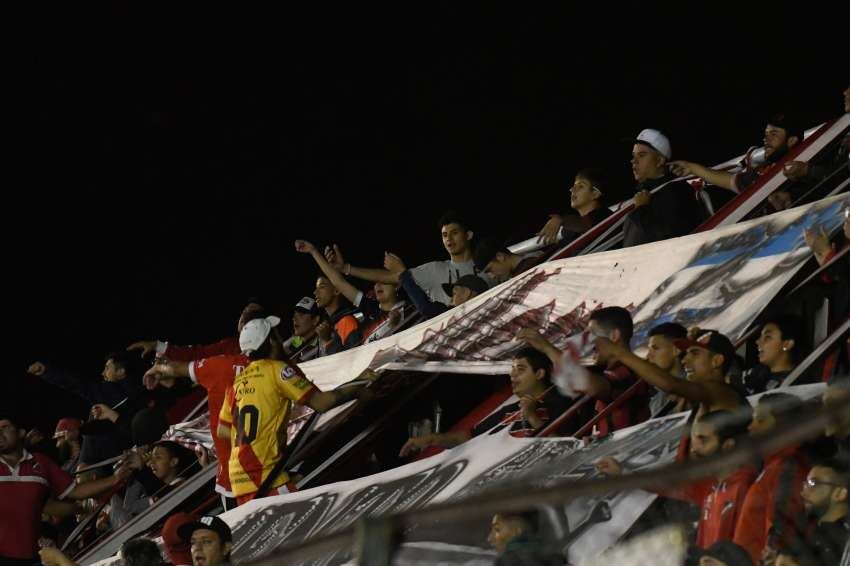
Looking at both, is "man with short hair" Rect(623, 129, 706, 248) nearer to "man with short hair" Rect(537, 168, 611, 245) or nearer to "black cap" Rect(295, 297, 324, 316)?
"man with short hair" Rect(537, 168, 611, 245)

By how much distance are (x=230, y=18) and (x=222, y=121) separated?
2.92 feet

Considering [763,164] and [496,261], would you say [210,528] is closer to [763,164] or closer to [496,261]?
[496,261]

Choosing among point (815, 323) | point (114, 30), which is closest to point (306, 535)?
point (815, 323)

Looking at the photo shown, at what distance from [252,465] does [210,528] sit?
1.26 meters

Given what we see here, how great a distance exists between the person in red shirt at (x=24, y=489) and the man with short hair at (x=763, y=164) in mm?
3377

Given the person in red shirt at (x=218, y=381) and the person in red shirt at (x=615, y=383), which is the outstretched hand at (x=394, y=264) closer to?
the person in red shirt at (x=218, y=381)

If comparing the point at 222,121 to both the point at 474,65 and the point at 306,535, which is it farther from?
the point at 306,535

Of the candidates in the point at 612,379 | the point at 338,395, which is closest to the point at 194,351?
the point at 338,395

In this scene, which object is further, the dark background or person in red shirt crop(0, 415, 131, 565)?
the dark background

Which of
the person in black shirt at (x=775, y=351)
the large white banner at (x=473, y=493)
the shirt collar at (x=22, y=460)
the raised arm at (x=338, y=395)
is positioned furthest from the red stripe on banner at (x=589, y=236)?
the shirt collar at (x=22, y=460)

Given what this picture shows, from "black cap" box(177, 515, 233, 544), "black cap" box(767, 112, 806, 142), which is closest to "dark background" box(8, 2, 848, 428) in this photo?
"black cap" box(767, 112, 806, 142)

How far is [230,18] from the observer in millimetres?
12562

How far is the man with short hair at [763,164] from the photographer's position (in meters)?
6.40

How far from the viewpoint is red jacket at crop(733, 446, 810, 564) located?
207cm
